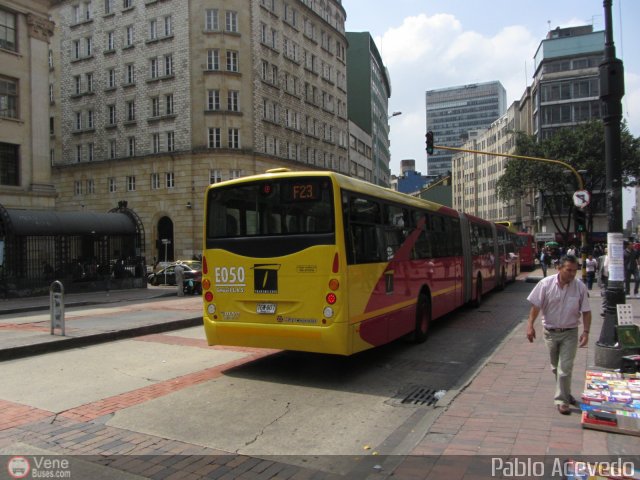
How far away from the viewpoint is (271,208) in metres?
7.70

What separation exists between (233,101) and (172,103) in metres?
5.24

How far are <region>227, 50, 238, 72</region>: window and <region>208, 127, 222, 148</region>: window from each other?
5218mm

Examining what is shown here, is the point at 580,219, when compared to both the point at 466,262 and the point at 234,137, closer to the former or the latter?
the point at 466,262

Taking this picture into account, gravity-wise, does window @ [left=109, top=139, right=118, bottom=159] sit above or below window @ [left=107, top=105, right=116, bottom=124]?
below

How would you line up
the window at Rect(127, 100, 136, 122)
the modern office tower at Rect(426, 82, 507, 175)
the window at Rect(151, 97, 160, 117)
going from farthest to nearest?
the modern office tower at Rect(426, 82, 507, 175) → the window at Rect(127, 100, 136, 122) → the window at Rect(151, 97, 160, 117)

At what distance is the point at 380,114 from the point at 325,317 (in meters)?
86.8

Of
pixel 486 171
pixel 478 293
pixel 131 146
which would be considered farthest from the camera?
pixel 486 171

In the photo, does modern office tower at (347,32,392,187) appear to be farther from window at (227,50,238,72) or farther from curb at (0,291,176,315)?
curb at (0,291,176,315)

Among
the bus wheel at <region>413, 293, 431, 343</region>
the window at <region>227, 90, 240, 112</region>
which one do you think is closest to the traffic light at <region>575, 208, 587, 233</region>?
the bus wheel at <region>413, 293, 431, 343</region>

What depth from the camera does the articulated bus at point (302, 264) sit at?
723 cm

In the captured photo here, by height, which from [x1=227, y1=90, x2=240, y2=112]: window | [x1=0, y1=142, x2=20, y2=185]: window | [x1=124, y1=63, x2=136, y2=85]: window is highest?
[x1=124, y1=63, x2=136, y2=85]: window

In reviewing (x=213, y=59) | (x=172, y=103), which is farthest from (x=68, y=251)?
(x=213, y=59)

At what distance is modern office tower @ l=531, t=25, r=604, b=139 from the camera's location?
224ft

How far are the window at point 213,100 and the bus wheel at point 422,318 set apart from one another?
35.9 meters
